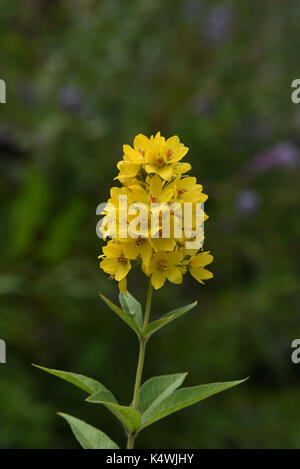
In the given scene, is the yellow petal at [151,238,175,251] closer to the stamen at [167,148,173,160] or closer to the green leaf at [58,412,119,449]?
the stamen at [167,148,173,160]

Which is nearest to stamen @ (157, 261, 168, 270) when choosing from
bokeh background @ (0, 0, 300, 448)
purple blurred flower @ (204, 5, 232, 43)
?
bokeh background @ (0, 0, 300, 448)

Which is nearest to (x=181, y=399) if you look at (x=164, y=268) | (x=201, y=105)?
(x=164, y=268)

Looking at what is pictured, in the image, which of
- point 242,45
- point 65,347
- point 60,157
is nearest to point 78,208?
point 60,157

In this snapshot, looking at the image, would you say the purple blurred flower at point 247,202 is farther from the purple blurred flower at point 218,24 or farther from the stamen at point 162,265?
the stamen at point 162,265

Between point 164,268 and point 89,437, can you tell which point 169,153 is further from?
point 89,437
